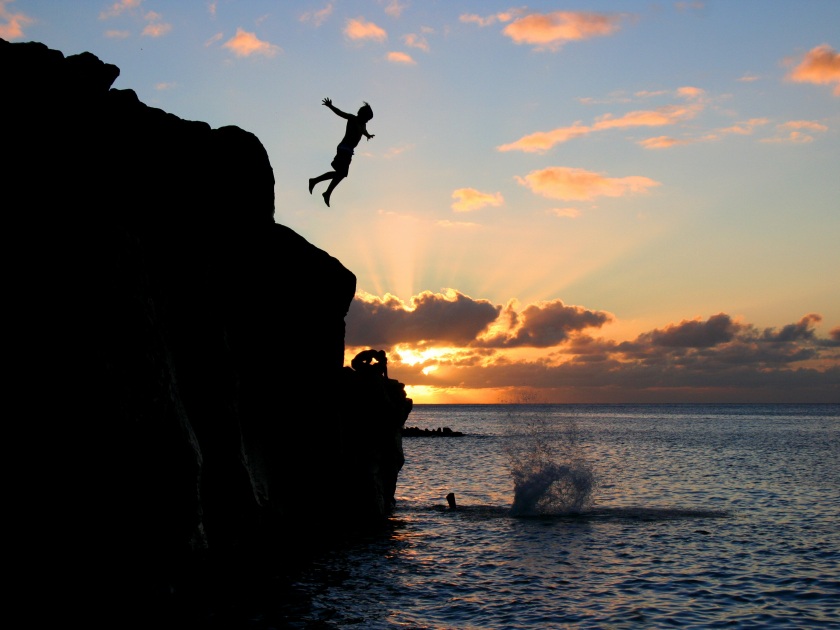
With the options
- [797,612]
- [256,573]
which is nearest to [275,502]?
[256,573]

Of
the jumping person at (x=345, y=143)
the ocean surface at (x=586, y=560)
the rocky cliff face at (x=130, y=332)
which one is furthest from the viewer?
the ocean surface at (x=586, y=560)

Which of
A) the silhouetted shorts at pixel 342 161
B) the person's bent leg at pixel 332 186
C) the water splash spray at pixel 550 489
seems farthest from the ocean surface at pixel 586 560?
the silhouetted shorts at pixel 342 161

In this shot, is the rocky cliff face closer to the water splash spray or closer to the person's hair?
the person's hair

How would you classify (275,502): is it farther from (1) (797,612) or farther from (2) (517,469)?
(2) (517,469)

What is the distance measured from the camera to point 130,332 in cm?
1436

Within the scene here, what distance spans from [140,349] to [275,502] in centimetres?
1243

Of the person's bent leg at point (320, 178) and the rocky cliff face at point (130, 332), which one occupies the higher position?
the person's bent leg at point (320, 178)

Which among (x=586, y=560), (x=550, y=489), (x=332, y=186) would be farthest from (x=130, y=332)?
(x=550, y=489)

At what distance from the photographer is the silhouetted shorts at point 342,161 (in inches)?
709

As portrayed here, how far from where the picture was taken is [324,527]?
30.3 m

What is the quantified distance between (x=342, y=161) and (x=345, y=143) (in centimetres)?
46

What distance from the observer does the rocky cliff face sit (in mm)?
13406

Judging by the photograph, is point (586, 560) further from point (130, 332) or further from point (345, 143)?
point (130, 332)

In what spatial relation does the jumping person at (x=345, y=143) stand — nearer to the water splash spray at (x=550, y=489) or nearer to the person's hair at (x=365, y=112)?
the person's hair at (x=365, y=112)
